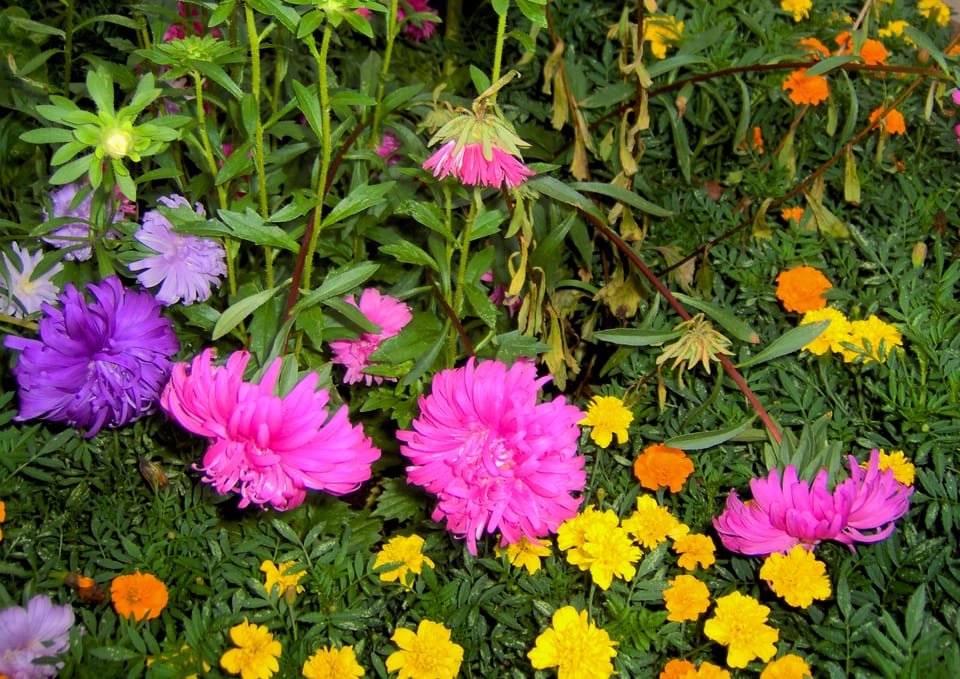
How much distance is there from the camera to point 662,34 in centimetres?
148

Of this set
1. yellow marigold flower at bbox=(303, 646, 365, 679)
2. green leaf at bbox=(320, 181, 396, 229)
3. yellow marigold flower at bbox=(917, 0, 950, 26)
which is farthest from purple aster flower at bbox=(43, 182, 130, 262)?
yellow marigold flower at bbox=(917, 0, 950, 26)

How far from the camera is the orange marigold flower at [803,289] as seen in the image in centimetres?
122

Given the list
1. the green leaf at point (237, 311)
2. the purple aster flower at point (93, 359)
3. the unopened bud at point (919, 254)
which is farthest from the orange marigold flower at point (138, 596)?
the unopened bud at point (919, 254)

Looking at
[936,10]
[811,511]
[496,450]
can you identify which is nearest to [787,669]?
[811,511]

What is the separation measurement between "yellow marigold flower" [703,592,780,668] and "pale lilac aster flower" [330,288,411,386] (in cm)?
Answer: 48

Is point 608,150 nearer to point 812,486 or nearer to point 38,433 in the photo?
point 812,486

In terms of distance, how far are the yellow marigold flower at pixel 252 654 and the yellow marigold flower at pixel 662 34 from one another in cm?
107

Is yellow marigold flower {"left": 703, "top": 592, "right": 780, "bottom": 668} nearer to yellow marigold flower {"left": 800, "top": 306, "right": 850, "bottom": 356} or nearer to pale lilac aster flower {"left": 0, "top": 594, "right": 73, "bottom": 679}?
yellow marigold flower {"left": 800, "top": 306, "right": 850, "bottom": 356}

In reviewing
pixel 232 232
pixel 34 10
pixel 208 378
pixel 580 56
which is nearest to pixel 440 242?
pixel 232 232

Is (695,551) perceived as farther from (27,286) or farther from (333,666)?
(27,286)

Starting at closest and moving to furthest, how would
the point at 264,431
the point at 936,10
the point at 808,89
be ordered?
the point at 264,431
the point at 808,89
the point at 936,10

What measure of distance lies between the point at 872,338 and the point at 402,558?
0.66 meters

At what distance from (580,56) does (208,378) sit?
1.03m

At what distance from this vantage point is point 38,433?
3.80 feet
